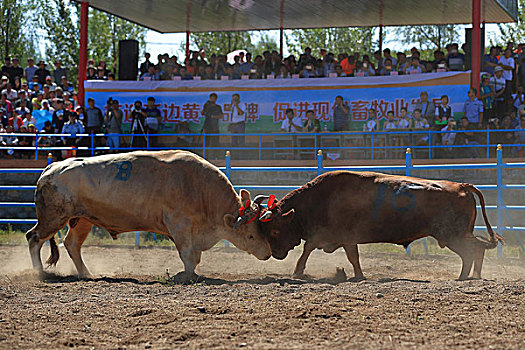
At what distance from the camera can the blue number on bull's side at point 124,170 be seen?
28.4ft

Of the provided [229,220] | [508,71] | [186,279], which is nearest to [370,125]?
[508,71]

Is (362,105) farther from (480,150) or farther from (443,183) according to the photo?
(443,183)

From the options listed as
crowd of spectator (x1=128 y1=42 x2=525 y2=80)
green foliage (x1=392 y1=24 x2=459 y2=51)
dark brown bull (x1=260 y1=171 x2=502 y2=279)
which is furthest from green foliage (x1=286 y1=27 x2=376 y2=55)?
dark brown bull (x1=260 y1=171 x2=502 y2=279)

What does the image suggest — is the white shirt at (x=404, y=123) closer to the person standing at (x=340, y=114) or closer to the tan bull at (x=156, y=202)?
the person standing at (x=340, y=114)

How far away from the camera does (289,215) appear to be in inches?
333

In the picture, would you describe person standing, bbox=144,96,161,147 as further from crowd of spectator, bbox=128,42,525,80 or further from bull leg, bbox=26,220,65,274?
bull leg, bbox=26,220,65,274

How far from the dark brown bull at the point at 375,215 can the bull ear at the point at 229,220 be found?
1.25ft

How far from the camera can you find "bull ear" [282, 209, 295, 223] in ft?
27.6

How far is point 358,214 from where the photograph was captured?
8352 millimetres

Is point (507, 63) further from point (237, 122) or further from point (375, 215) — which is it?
point (375, 215)

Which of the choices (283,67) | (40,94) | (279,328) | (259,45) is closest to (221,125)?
(283,67)

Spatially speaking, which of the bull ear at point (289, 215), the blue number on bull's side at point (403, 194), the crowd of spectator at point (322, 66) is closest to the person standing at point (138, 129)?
the crowd of spectator at point (322, 66)

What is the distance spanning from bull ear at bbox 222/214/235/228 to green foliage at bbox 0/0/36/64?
24753mm

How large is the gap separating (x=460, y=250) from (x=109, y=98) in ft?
38.4
